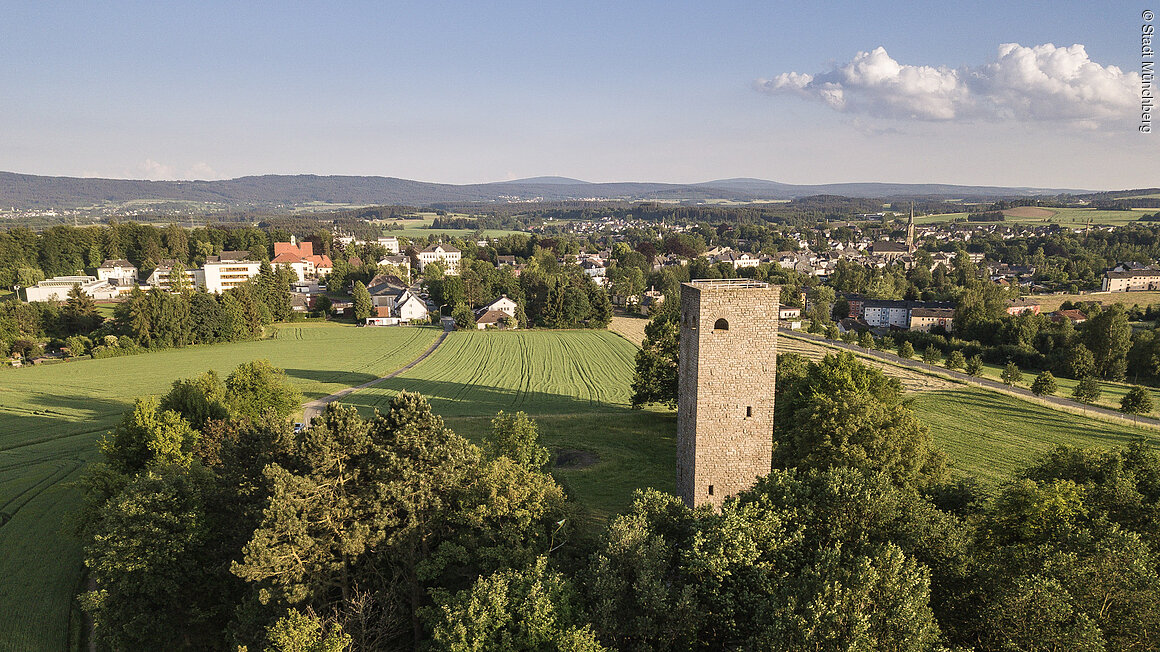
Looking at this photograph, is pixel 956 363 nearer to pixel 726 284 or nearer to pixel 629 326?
pixel 629 326

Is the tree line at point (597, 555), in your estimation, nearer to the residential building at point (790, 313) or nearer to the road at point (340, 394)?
the road at point (340, 394)

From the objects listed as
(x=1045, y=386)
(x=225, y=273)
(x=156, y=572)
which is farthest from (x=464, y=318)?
(x=156, y=572)

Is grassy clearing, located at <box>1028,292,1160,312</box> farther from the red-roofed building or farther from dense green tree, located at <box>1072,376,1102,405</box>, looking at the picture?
the red-roofed building

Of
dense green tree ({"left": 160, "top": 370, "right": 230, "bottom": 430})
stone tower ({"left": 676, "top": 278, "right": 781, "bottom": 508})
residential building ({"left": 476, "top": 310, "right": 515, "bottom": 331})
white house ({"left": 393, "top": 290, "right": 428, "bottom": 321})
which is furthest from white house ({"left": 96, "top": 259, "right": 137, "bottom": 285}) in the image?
stone tower ({"left": 676, "top": 278, "right": 781, "bottom": 508})

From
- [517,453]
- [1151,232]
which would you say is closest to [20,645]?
[517,453]

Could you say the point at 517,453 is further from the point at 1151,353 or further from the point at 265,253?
the point at 265,253
